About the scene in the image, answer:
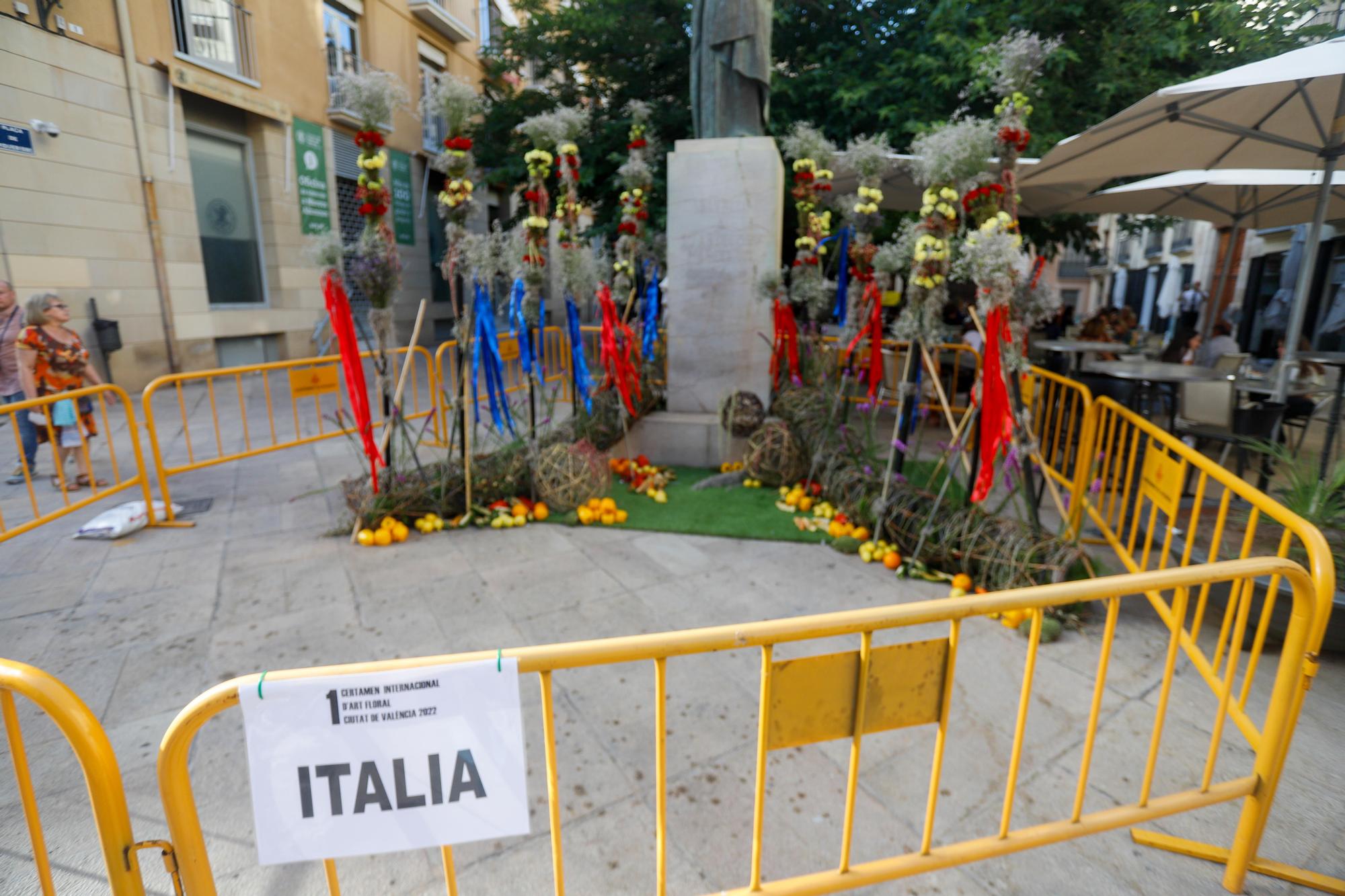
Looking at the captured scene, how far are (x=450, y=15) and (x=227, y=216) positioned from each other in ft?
27.8

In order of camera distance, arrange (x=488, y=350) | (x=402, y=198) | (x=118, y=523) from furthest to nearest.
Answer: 1. (x=402, y=198)
2. (x=488, y=350)
3. (x=118, y=523)

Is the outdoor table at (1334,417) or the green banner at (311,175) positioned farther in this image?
the green banner at (311,175)

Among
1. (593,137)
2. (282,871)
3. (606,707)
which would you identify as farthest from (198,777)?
(593,137)

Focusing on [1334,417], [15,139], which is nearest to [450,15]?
[15,139]

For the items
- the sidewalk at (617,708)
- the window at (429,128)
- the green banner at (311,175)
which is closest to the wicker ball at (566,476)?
the sidewalk at (617,708)

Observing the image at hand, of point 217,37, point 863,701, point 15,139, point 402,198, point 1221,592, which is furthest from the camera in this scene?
point 402,198

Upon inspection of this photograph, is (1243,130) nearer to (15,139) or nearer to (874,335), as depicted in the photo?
(874,335)

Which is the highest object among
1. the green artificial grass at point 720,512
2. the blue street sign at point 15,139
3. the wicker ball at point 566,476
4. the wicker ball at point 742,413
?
the blue street sign at point 15,139

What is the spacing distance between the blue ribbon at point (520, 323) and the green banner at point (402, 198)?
1223cm

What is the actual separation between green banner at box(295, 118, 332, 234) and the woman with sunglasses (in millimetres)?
8136

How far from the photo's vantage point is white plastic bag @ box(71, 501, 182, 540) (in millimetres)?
4504

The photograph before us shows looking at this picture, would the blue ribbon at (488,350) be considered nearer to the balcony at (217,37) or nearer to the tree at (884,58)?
the tree at (884,58)

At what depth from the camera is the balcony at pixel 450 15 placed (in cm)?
1600

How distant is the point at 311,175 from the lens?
522 inches
